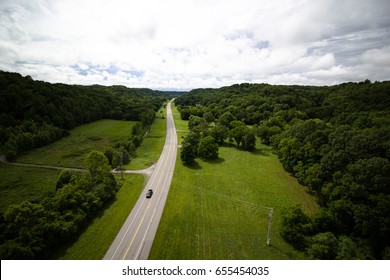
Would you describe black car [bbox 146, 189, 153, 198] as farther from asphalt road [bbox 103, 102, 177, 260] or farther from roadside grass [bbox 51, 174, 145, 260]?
roadside grass [bbox 51, 174, 145, 260]

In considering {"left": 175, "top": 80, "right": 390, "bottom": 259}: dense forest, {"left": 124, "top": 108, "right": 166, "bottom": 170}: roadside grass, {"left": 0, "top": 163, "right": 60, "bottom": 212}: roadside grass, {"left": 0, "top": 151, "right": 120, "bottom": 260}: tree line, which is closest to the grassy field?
{"left": 175, "top": 80, "right": 390, "bottom": 259}: dense forest

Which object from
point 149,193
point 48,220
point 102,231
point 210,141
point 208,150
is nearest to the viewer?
point 48,220

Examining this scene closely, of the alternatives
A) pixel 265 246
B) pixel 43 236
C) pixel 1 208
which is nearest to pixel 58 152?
pixel 1 208

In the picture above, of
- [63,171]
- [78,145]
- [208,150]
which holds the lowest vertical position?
[78,145]

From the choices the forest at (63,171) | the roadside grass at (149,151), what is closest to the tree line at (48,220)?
the forest at (63,171)

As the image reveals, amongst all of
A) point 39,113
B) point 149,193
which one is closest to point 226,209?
point 149,193

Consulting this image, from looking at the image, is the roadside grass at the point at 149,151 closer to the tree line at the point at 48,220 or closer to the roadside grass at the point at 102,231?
the roadside grass at the point at 102,231

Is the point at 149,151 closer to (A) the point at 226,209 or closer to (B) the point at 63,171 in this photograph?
(B) the point at 63,171

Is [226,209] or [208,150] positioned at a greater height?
[208,150]
